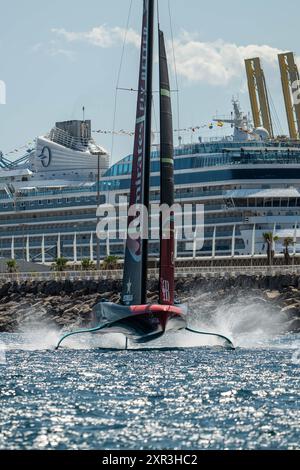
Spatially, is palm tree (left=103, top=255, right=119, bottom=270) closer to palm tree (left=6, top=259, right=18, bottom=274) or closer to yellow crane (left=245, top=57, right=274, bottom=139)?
palm tree (left=6, top=259, right=18, bottom=274)

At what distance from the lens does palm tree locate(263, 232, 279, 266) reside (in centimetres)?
9631

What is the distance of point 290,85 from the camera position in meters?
140

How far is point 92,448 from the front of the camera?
30969mm

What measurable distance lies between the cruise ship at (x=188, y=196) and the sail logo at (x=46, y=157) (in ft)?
0.34

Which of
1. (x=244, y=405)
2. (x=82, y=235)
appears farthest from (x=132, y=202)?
(x=82, y=235)

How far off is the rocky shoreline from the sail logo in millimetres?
38606

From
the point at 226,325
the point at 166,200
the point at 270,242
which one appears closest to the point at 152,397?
the point at 166,200

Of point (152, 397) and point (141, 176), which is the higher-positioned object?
point (141, 176)

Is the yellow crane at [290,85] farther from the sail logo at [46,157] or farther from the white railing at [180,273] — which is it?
the white railing at [180,273]

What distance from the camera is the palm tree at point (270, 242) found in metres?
96.3

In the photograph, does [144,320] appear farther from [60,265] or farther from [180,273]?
[60,265]

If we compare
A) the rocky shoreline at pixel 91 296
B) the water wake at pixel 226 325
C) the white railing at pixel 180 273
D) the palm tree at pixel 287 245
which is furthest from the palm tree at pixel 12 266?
the palm tree at pixel 287 245

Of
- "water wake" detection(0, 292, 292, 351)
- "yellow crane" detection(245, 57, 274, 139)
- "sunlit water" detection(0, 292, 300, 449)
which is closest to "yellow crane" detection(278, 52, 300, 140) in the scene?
"yellow crane" detection(245, 57, 274, 139)

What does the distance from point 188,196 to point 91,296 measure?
84.4 feet
